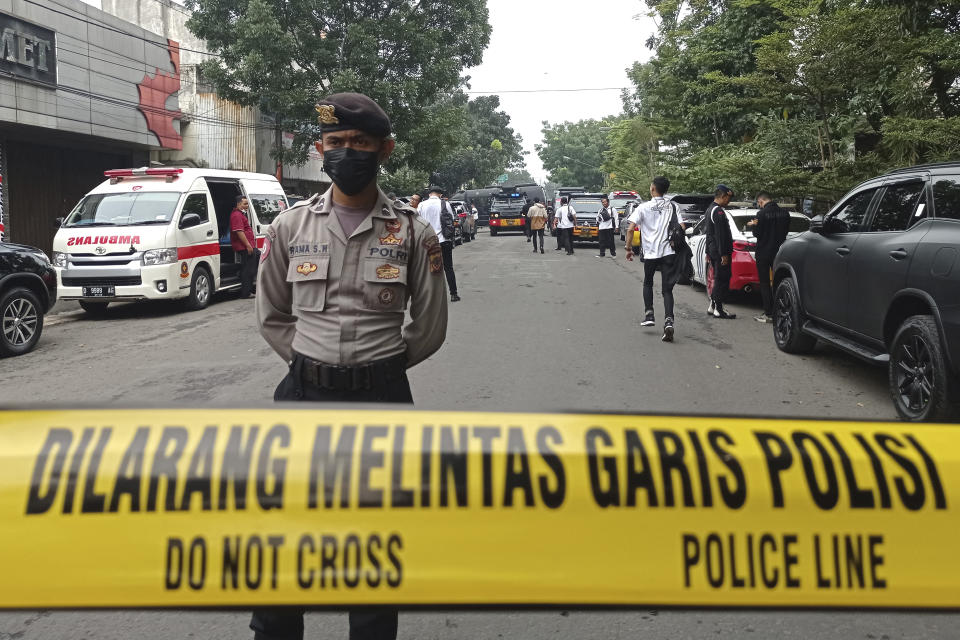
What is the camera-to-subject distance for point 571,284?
1605cm

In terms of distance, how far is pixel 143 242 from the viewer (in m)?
11.8

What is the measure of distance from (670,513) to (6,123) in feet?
62.3

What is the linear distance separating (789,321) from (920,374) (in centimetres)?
310

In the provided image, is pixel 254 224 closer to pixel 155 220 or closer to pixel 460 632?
pixel 155 220

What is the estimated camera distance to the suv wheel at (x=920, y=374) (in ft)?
17.7

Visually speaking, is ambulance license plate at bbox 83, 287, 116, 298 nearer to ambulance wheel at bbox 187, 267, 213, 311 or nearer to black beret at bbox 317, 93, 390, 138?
ambulance wheel at bbox 187, 267, 213, 311

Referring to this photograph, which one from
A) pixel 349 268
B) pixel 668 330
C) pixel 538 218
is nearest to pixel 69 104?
pixel 538 218

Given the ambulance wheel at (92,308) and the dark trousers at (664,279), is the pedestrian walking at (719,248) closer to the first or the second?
the dark trousers at (664,279)

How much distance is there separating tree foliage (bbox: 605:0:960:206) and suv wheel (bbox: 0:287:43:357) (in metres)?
10.7

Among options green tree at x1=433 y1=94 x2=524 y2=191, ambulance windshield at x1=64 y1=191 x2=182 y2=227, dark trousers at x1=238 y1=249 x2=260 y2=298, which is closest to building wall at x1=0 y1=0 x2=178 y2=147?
ambulance windshield at x1=64 y1=191 x2=182 y2=227

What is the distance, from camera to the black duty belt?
2543mm

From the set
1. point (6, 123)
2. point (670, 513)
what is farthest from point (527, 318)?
point (6, 123)

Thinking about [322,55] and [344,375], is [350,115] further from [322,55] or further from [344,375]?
[322,55]

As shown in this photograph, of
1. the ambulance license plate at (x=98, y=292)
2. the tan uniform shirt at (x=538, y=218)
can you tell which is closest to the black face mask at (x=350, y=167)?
the ambulance license plate at (x=98, y=292)
